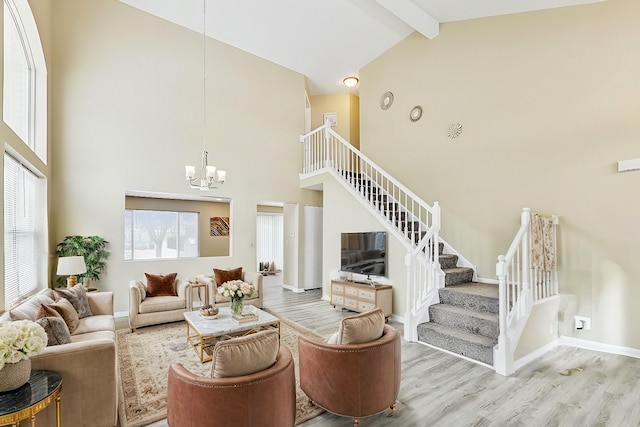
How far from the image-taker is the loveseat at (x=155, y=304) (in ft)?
16.3

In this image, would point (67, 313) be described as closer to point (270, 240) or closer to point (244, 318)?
point (244, 318)

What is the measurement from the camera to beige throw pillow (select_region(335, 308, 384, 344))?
2.59 metres

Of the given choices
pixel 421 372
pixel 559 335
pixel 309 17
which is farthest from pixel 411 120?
pixel 421 372

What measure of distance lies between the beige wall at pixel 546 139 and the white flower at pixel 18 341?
5.70 metres

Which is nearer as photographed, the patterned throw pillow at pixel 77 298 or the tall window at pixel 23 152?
the tall window at pixel 23 152

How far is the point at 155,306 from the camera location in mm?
5109

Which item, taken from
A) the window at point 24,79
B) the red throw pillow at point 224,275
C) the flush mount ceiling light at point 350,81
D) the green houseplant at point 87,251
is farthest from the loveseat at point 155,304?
the flush mount ceiling light at point 350,81

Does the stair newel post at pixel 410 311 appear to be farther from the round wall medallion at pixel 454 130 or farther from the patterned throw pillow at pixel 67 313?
the patterned throw pillow at pixel 67 313

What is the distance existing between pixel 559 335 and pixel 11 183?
725 cm

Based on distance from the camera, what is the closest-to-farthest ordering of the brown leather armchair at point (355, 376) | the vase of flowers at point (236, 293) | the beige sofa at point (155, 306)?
the brown leather armchair at point (355, 376)
the vase of flowers at point (236, 293)
the beige sofa at point (155, 306)

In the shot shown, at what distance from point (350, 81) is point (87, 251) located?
709cm

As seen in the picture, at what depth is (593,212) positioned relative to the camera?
4.39 metres

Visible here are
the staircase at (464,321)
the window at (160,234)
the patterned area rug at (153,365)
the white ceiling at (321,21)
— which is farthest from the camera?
the window at (160,234)

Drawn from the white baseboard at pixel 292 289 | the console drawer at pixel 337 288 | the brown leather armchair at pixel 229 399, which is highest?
the brown leather armchair at pixel 229 399
